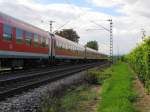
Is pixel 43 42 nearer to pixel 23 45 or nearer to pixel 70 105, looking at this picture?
pixel 23 45

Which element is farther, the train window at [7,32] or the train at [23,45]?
the train at [23,45]

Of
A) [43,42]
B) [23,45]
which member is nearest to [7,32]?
[23,45]

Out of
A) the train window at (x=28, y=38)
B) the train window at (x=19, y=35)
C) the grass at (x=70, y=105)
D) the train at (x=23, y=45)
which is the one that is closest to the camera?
the grass at (x=70, y=105)

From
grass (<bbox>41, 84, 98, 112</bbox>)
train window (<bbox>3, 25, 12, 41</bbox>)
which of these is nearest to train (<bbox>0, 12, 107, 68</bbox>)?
Result: train window (<bbox>3, 25, 12, 41</bbox>)

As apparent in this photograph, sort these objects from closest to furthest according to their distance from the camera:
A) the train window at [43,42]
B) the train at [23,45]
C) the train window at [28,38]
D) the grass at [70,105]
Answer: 1. the grass at [70,105]
2. the train at [23,45]
3. the train window at [28,38]
4. the train window at [43,42]

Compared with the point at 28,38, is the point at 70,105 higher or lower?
lower

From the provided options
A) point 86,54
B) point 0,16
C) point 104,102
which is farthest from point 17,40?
point 86,54

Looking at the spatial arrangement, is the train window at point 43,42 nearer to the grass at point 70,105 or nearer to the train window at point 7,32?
the train window at point 7,32

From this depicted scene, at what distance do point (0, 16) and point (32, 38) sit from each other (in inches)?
291

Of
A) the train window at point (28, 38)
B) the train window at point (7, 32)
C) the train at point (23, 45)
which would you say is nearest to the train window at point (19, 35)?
the train at point (23, 45)

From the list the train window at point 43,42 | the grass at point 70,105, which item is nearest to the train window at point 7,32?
the train window at point 43,42

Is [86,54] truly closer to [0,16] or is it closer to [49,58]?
[49,58]

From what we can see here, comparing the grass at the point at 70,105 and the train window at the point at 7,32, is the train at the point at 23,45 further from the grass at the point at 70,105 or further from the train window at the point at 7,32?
the grass at the point at 70,105

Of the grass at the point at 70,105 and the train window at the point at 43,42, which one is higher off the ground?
the train window at the point at 43,42
